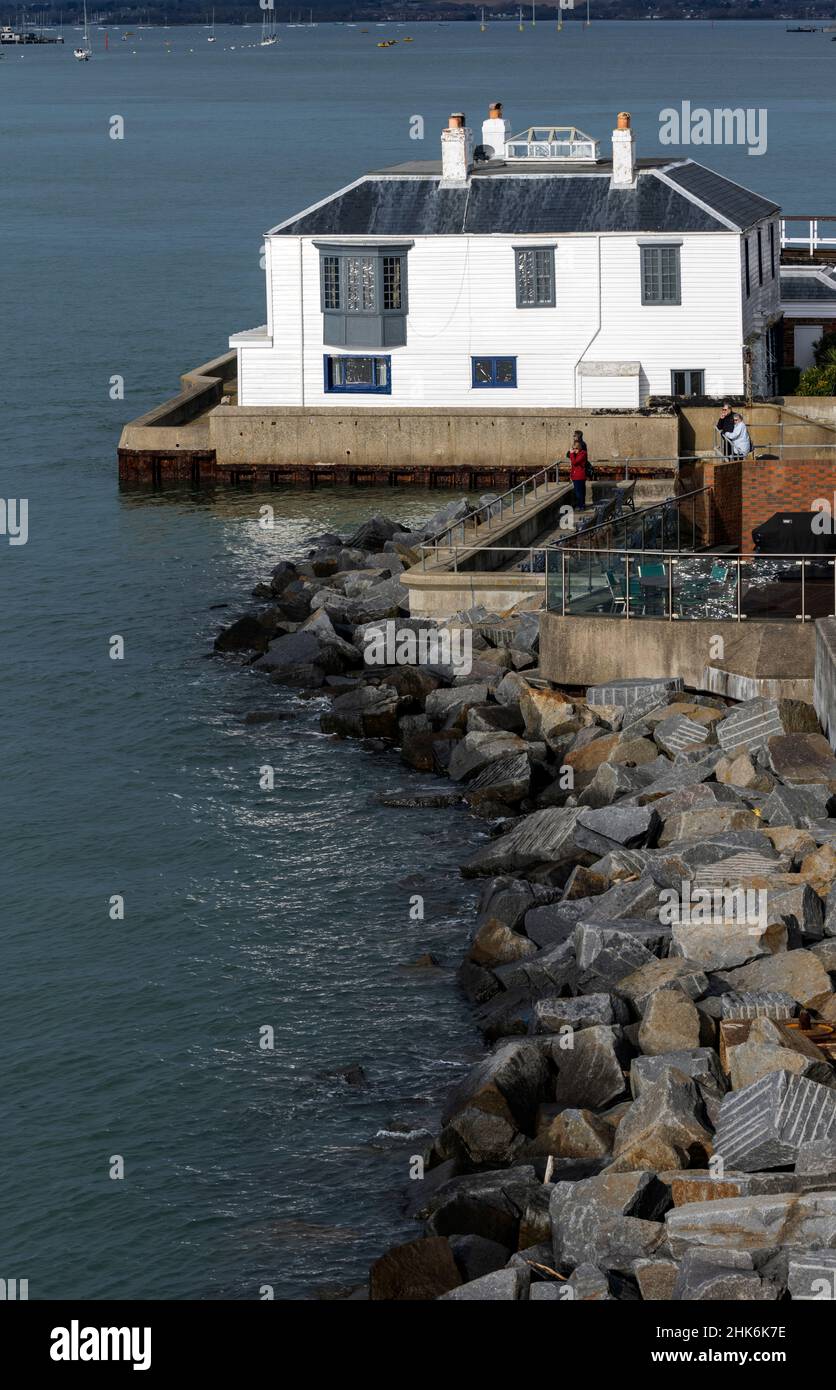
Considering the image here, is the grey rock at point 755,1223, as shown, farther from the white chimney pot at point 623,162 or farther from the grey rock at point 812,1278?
the white chimney pot at point 623,162

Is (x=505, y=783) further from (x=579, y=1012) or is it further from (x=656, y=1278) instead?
(x=656, y=1278)

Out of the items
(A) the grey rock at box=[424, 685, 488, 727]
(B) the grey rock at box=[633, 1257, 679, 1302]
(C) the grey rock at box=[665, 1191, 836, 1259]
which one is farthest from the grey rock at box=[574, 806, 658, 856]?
(B) the grey rock at box=[633, 1257, 679, 1302]

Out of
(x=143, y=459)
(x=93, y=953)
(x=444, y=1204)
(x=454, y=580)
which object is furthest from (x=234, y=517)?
(x=444, y=1204)

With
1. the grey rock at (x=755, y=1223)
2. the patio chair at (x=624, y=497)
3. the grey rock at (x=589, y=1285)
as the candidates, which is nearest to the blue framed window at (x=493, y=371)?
the patio chair at (x=624, y=497)

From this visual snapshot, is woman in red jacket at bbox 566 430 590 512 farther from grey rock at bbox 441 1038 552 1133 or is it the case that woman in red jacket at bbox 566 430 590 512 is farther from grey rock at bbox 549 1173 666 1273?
grey rock at bbox 549 1173 666 1273

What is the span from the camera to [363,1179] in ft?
65.9

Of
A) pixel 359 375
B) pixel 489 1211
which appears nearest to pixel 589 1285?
pixel 489 1211

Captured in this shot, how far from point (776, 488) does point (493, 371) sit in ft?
65.1

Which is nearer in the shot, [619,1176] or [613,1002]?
[619,1176]

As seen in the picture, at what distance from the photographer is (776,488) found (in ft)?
113

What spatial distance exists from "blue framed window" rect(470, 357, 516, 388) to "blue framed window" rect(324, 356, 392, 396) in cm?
211

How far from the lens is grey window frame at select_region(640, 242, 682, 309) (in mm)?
51969

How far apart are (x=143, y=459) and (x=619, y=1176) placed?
130 feet
